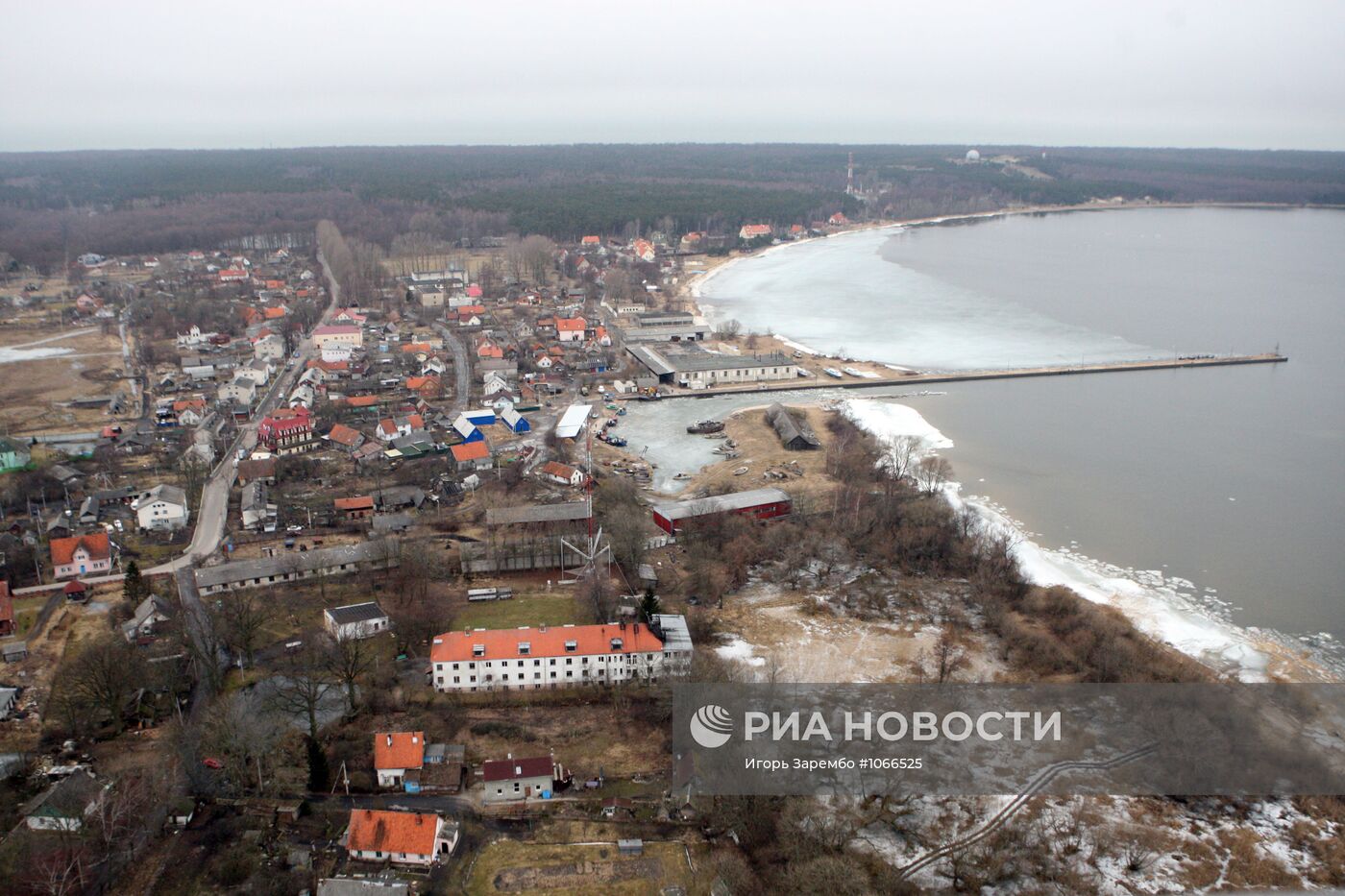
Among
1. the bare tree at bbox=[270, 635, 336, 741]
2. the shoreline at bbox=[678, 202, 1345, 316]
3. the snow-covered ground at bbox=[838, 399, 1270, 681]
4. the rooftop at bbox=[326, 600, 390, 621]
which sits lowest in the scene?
the snow-covered ground at bbox=[838, 399, 1270, 681]

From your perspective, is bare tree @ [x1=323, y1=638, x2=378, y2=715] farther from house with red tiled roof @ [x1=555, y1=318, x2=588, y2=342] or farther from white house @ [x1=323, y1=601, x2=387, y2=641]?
house with red tiled roof @ [x1=555, y1=318, x2=588, y2=342]

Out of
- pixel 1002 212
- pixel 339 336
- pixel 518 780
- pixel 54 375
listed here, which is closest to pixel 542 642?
pixel 518 780

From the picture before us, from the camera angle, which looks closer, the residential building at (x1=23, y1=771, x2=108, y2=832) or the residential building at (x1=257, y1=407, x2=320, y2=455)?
the residential building at (x1=23, y1=771, x2=108, y2=832)

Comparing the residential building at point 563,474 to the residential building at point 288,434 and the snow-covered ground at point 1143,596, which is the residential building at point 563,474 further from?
the snow-covered ground at point 1143,596

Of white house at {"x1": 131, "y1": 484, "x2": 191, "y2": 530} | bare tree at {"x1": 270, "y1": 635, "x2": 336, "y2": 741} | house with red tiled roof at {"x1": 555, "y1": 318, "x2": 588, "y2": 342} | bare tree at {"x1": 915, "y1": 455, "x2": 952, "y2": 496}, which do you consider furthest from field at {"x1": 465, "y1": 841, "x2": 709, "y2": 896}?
house with red tiled roof at {"x1": 555, "y1": 318, "x2": 588, "y2": 342}

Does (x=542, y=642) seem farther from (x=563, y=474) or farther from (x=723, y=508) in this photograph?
(x=563, y=474)
